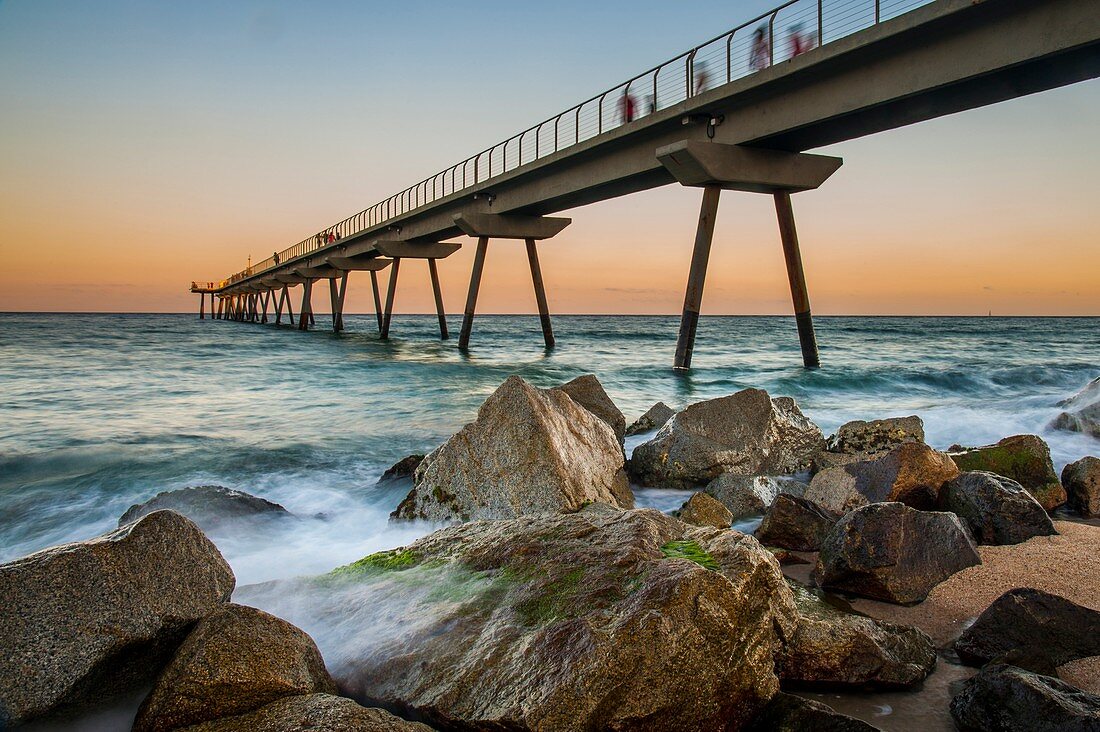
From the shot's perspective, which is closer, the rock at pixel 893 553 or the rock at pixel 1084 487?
the rock at pixel 893 553

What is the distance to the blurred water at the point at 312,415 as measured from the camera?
648 cm

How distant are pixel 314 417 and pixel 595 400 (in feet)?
23.6

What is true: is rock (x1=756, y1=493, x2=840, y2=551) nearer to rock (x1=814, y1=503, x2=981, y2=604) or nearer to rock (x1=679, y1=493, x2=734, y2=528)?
rock (x1=679, y1=493, x2=734, y2=528)

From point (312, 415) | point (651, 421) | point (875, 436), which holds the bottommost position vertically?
point (312, 415)

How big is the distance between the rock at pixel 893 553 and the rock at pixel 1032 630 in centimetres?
59

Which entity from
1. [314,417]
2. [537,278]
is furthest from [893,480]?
[537,278]

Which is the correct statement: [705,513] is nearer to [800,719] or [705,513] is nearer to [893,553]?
[893,553]

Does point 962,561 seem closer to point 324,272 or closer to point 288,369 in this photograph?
point 288,369

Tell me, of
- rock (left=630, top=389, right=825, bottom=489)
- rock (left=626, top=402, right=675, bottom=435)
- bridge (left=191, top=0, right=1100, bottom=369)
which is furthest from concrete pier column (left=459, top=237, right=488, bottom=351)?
rock (left=630, top=389, right=825, bottom=489)

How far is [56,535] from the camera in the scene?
246 inches

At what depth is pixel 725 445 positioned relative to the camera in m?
6.76

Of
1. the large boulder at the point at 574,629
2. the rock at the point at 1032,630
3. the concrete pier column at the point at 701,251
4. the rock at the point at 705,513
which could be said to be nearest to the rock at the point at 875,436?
the rock at the point at 705,513

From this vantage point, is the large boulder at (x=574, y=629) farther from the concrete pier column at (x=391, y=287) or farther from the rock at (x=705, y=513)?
the concrete pier column at (x=391, y=287)

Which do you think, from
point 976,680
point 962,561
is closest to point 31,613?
point 976,680
